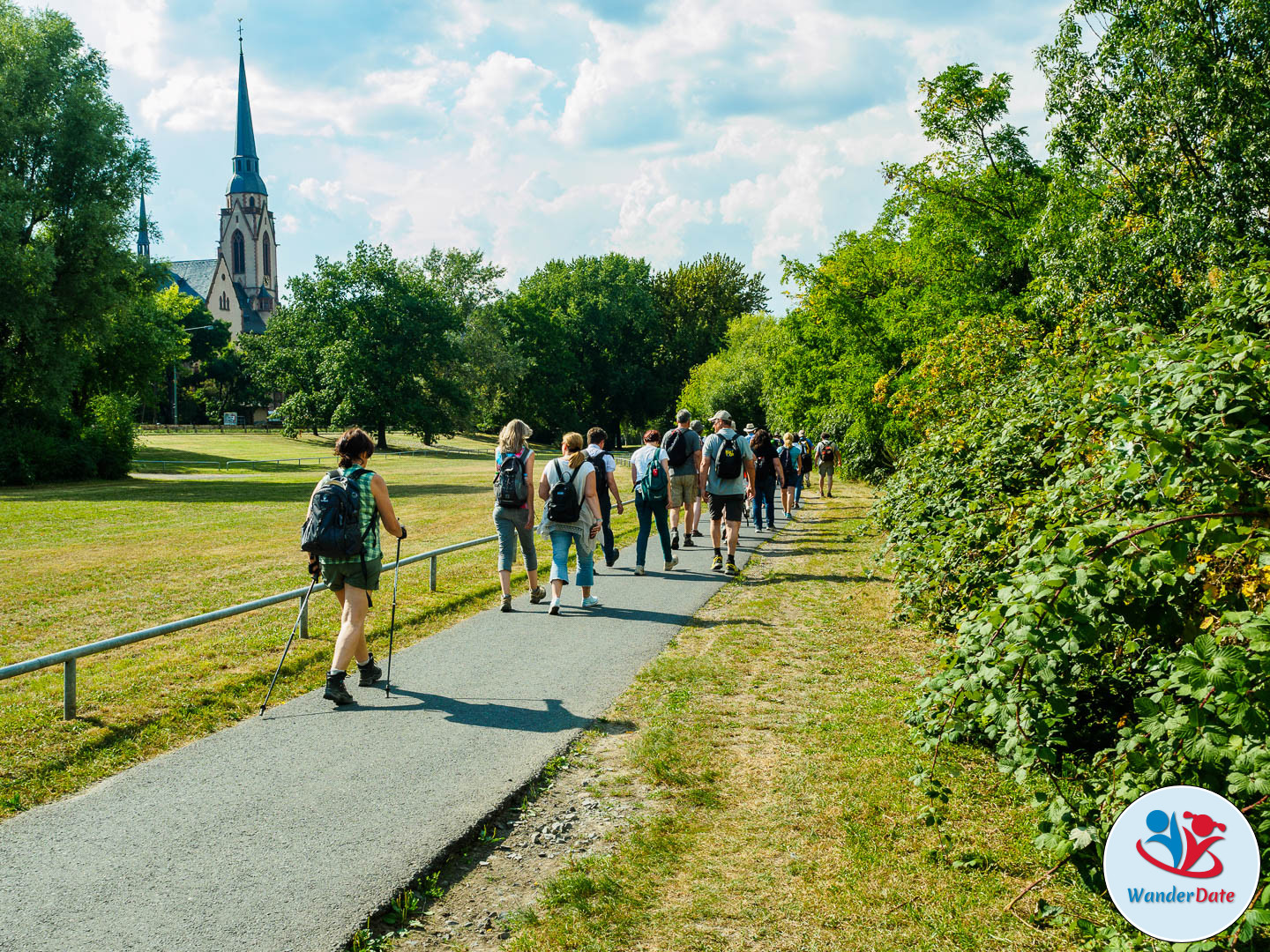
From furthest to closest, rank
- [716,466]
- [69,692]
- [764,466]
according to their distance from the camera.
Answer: [764,466] < [716,466] < [69,692]

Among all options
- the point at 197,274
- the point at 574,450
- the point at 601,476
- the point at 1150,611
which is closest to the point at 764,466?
the point at 601,476

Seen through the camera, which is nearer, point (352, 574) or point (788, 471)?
point (352, 574)

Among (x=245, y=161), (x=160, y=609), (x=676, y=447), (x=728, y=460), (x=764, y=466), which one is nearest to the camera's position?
(x=160, y=609)

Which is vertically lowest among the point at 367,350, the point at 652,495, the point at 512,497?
the point at 652,495

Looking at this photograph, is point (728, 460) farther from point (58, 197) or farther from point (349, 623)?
point (58, 197)

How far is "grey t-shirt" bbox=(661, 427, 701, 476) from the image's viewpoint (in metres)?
13.5

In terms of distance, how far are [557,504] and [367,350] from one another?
52026mm

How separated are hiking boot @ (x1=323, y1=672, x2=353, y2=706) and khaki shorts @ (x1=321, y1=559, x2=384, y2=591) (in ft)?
1.92

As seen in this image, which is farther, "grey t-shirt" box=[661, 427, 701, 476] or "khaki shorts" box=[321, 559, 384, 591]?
"grey t-shirt" box=[661, 427, 701, 476]

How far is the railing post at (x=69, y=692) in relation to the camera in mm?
6070

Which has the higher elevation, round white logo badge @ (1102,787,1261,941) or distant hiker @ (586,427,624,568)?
distant hiker @ (586,427,624,568)

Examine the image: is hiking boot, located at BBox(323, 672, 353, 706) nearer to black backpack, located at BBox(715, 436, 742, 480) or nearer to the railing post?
the railing post

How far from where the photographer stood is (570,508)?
31.0 feet

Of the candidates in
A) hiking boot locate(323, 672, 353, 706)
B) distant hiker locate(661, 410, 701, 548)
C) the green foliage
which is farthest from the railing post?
the green foliage
